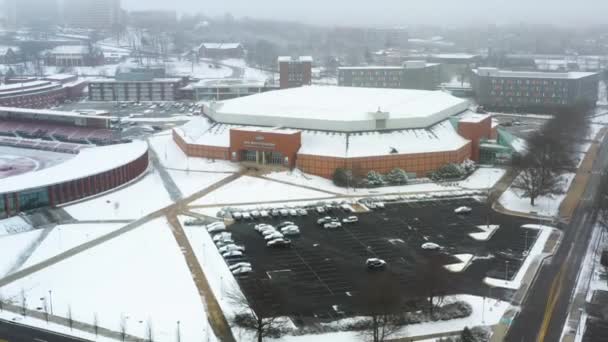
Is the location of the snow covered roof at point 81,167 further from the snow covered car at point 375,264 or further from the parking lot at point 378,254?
the snow covered car at point 375,264

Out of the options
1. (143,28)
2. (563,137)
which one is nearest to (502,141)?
(563,137)

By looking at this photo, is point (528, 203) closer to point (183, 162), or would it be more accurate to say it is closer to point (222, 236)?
point (222, 236)

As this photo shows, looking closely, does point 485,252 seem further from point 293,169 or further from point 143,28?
point 143,28

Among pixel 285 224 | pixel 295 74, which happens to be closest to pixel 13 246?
pixel 285 224

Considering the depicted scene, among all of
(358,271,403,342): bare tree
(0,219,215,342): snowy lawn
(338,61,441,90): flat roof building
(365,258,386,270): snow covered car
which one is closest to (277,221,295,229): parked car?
(0,219,215,342): snowy lawn

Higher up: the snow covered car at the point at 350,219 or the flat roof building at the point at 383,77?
the flat roof building at the point at 383,77

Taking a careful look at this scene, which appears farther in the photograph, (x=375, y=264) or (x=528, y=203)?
(x=528, y=203)

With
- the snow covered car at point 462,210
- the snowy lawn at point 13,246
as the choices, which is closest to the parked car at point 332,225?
the snow covered car at point 462,210
